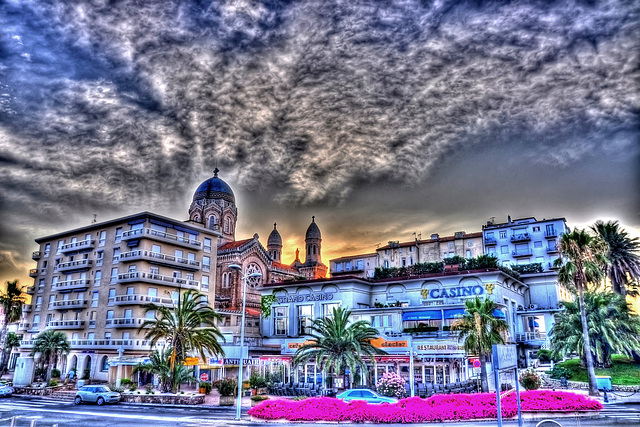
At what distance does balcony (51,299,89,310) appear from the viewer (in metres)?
61.4

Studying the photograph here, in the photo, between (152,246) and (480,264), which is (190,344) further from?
(480,264)

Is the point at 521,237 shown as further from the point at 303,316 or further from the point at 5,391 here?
the point at 5,391

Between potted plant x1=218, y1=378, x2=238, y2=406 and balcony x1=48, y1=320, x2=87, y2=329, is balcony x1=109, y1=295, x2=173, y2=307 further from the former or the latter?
potted plant x1=218, y1=378, x2=238, y2=406

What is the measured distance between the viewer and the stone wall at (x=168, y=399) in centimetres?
3562

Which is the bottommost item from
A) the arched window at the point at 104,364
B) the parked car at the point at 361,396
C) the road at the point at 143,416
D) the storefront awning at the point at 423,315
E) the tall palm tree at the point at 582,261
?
the road at the point at 143,416

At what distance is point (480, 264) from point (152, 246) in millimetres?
39900

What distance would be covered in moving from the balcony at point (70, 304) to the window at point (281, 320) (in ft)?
86.5

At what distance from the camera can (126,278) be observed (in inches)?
2283

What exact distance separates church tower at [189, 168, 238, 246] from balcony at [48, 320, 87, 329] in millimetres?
31113

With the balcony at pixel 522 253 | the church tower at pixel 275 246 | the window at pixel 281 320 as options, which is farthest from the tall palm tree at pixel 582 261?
the church tower at pixel 275 246

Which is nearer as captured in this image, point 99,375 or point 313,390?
point 313,390

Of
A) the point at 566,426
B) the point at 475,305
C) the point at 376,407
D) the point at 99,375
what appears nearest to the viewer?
the point at 566,426

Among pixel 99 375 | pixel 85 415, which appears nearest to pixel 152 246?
pixel 99 375

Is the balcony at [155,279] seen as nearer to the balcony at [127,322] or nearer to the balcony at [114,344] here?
the balcony at [127,322]
